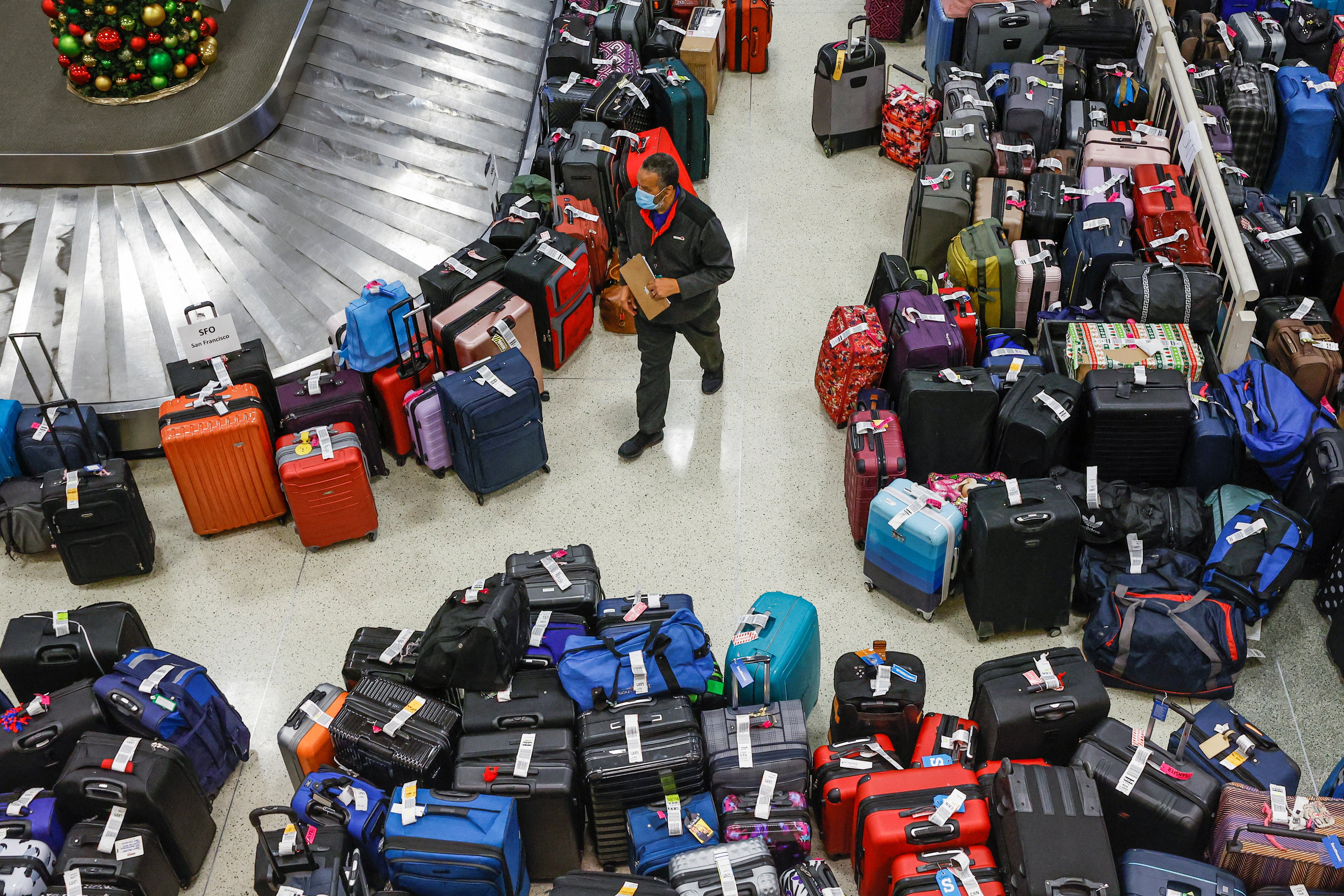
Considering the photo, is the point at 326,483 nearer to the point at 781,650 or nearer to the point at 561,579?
the point at 561,579

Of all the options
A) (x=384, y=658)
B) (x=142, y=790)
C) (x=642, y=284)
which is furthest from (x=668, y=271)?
(x=142, y=790)

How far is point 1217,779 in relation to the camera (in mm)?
4449

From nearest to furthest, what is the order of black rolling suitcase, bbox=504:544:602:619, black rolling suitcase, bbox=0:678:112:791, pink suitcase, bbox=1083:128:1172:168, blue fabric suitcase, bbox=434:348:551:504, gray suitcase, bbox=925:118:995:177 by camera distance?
black rolling suitcase, bbox=0:678:112:791, black rolling suitcase, bbox=504:544:602:619, blue fabric suitcase, bbox=434:348:551:504, pink suitcase, bbox=1083:128:1172:168, gray suitcase, bbox=925:118:995:177

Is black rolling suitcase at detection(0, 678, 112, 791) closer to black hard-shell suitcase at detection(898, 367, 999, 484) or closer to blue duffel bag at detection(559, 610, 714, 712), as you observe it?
blue duffel bag at detection(559, 610, 714, 712)

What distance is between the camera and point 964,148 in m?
7.62

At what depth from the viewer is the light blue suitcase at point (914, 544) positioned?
5.43 meters

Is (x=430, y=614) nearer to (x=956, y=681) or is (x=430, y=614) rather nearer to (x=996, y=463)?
(x=956, y=681)

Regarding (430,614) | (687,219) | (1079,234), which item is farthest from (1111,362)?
(430,614)

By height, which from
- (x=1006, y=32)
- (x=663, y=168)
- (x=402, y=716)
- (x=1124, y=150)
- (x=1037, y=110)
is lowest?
(x=402, y=716)

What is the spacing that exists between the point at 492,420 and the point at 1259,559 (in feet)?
11.6

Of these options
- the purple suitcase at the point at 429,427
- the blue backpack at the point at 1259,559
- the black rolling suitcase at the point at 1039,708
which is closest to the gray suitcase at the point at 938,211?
the blue backpack at the point at 1259,559

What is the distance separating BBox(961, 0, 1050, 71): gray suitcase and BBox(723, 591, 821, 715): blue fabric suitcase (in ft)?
16.6

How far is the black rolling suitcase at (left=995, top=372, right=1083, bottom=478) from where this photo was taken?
5.73m

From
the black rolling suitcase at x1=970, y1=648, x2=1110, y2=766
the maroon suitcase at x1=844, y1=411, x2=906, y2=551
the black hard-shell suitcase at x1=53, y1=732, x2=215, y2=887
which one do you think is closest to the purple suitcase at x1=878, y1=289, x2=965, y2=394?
the maroon suitcase at x1=844, y1=411, x2=906, y2=551
